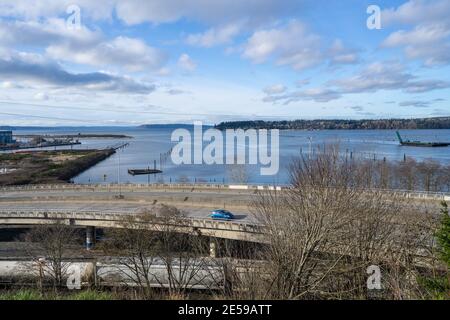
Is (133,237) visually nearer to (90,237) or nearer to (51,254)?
(51,254)

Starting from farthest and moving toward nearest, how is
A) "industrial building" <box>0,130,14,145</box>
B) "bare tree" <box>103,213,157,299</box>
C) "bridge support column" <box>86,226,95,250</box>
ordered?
1. "industrial building" <box>0,130,14,145</box>
2. "bridge support column" <box>86,226,95,250</box>
3. "bare tree" <box>103,213,157,299</box>

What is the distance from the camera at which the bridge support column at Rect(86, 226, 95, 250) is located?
26.4m

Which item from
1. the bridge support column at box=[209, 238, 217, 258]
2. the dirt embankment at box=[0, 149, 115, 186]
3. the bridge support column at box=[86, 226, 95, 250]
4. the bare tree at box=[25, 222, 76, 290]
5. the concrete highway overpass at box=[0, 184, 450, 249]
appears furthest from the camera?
the dirt embankment at box=[0, 149, 115, 186]

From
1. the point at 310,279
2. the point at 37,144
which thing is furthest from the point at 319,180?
the point at 37,144

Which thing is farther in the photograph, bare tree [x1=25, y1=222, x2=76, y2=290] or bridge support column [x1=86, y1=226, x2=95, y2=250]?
bridge support column [x1=86, y1=226, x2=95, y2=250]

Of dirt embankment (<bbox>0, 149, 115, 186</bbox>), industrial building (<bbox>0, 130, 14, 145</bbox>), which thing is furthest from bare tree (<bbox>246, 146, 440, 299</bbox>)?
industrial building (<bbox>0, 130, 14, 145</bbox>)

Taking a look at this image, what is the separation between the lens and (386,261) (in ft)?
34.0

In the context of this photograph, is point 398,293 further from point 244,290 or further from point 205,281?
point 205,281

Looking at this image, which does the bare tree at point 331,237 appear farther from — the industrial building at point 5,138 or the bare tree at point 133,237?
the industrial building at point 5,138

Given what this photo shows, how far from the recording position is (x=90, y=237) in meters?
27.1

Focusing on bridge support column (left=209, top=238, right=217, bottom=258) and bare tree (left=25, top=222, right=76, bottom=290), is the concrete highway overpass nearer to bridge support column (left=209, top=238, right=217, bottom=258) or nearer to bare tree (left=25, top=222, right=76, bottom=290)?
bridge support column (left=209, top=238, right=217, bottom=258)

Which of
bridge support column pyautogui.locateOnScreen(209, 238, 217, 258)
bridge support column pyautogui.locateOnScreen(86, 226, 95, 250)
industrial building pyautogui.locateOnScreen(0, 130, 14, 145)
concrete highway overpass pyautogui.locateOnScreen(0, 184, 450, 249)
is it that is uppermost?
industrial building pyautogui.locateOnScreen(0, 130, 14, 145)

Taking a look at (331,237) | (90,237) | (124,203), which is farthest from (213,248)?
(124,203)
